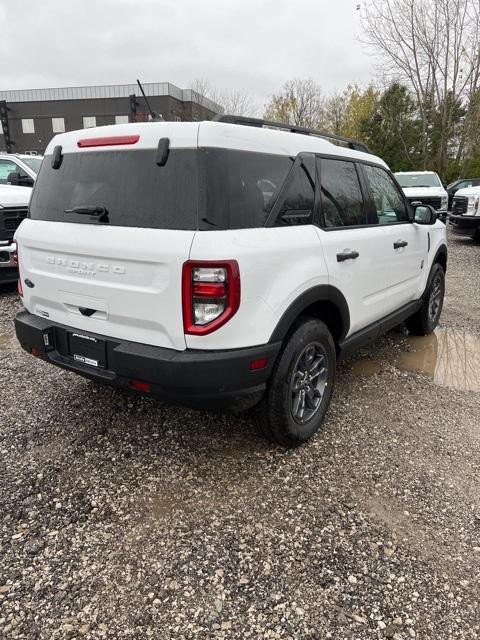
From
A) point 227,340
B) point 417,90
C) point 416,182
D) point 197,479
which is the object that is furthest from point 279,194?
point 417,90

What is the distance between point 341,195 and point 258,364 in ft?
4.91

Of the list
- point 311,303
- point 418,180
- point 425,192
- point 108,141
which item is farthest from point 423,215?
point 418,180

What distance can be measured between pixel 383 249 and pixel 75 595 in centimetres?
301

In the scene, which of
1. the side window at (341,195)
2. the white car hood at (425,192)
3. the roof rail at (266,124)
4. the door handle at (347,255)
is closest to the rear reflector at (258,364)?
the door handle at (347,255)

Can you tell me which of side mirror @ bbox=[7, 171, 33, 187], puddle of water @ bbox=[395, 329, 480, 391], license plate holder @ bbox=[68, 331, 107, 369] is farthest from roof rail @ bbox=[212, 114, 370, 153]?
side mirror @ bbox=[7, 171, 33, 187]

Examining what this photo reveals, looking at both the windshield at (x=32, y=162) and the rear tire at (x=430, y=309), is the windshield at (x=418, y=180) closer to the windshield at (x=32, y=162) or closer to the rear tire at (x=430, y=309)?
the rear tire at (x=430, y=309)

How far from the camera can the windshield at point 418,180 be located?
13805mm

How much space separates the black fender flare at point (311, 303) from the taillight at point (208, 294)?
1.24 feet

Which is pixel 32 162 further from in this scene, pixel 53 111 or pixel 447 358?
pixel 53 111

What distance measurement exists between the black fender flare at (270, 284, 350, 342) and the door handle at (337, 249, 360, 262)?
0.67ft

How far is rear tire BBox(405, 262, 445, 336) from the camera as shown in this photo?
502 cm

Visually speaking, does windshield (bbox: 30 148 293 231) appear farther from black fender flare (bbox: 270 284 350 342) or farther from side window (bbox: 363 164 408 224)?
side window (bbox: 363 164 408 224)

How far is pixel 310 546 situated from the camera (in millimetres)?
2287

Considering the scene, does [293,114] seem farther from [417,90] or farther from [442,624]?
[442,624]
